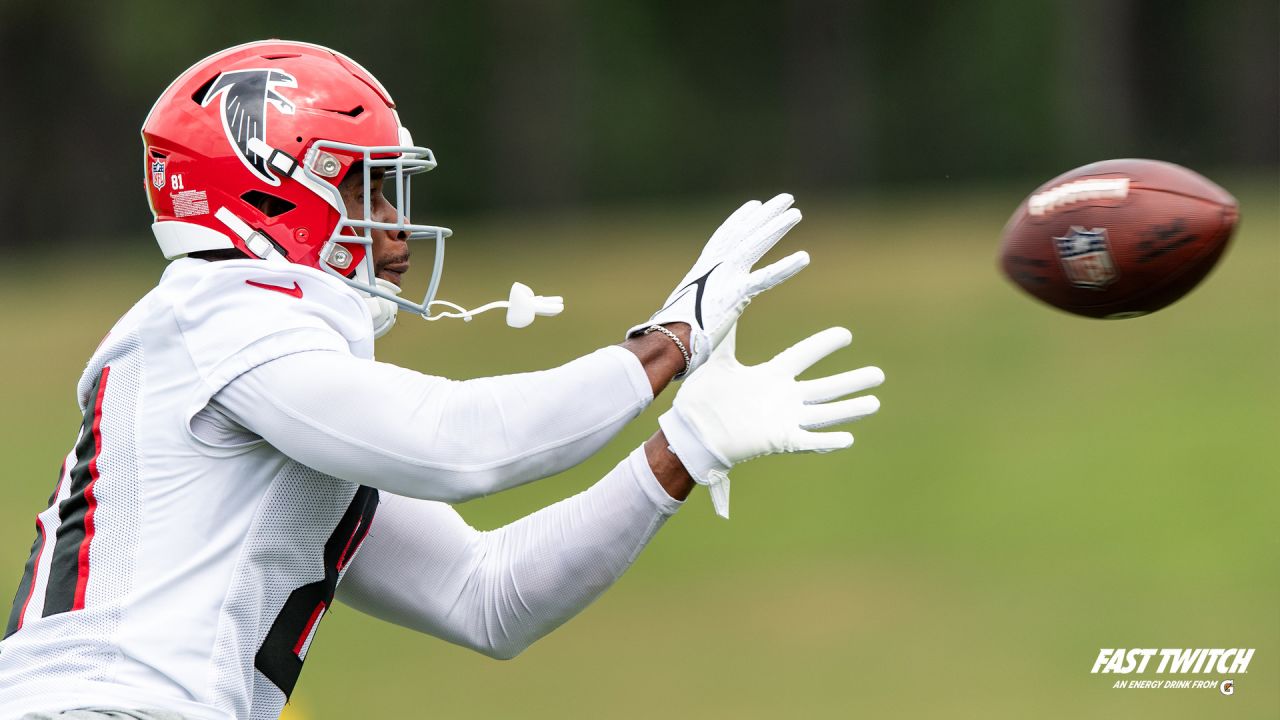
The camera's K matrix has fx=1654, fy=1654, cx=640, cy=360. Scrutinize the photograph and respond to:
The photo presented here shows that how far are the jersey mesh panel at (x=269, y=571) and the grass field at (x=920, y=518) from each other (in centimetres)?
330

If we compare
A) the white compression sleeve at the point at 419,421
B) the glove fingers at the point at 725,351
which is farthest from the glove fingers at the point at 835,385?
the white compression sleeve at the point at 419,421

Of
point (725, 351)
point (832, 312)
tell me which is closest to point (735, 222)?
point (725, 351)

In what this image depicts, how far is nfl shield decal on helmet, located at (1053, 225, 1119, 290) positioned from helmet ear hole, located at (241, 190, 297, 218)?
164 centimetres

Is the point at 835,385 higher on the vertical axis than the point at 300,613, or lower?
higher

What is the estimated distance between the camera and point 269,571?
271 cm

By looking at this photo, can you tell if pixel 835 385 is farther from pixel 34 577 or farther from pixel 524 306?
pixel 34 577

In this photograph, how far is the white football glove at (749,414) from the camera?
9.66 feet

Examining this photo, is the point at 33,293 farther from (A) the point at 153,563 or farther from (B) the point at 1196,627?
(A) the point at 153,563

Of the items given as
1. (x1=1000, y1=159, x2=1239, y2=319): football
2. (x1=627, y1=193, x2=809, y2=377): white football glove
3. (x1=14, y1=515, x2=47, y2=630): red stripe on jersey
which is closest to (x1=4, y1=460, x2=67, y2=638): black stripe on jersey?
(x1=14, y1=515, x2=47, y2=630): red stripe on jersey

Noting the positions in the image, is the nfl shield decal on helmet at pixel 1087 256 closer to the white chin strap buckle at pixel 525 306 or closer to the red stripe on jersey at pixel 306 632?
the white chin strap buckle at pixel 525 306

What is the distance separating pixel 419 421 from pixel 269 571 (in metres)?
0.38

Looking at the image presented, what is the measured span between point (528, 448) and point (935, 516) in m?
7.07

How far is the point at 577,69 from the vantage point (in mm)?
27656

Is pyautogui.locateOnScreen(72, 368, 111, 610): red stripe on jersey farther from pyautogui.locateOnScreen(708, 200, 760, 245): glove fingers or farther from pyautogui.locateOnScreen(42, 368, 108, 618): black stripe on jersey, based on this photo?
pyautogui.locateOnScreen(708, 200, 760, 245): glove fingers
